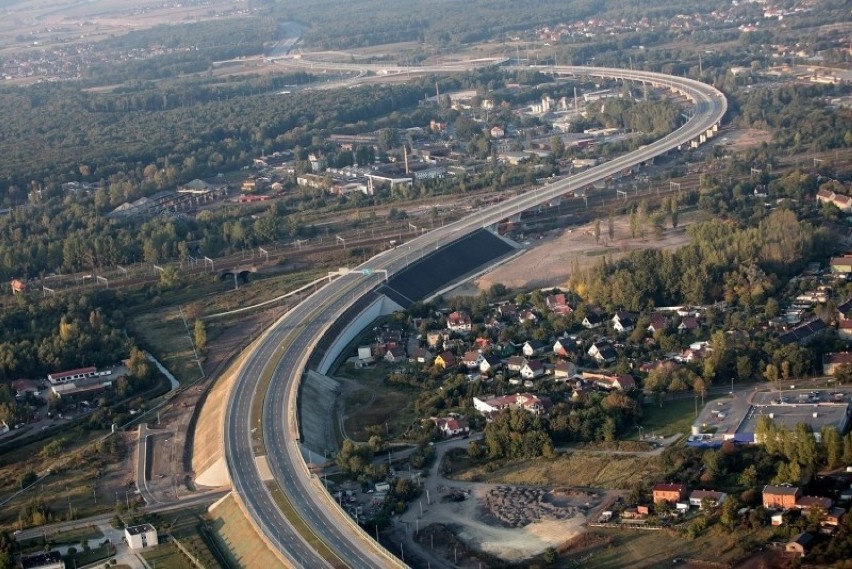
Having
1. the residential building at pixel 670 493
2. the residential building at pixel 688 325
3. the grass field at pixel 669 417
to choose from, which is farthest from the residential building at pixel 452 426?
the residential building at pixel 688 325

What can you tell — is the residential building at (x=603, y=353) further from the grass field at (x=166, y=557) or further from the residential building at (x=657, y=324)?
the grass field at (x=166, y=557)

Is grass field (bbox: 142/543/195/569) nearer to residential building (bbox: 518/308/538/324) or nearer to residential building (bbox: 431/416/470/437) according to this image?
residential building (bbox: 431/416/470/437)

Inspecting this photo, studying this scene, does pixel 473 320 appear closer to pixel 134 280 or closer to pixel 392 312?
pixel 392 312

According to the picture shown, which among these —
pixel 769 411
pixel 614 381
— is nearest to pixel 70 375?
pixel 614 381

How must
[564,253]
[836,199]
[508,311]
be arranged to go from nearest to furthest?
[508,311] < [564,253] < [836,199]

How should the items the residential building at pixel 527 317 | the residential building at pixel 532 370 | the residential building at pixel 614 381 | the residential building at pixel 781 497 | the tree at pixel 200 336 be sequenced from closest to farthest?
the residential building at pixel 781 497, the residential building at pixel 614 381, the residential building at pixel 532 370, the residential building at pixel 527 317, the tree at pixel 200 336

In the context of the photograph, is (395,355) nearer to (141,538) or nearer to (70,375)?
(70,375)

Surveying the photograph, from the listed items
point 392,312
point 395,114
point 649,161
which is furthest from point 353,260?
point 395,114
